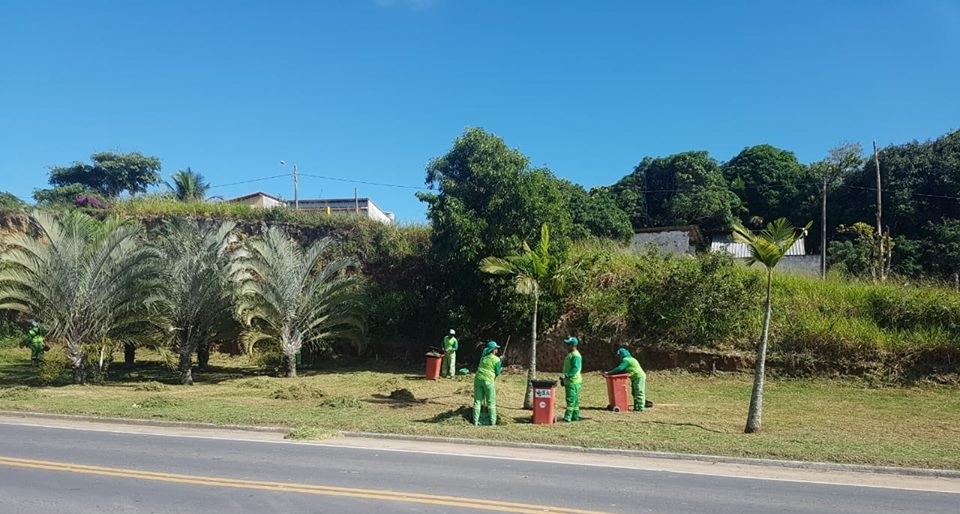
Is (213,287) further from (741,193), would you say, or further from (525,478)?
(741,193)

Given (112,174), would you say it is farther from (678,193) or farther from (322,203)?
(678,193)

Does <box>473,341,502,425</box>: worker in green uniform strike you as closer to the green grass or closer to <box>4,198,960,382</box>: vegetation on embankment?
the green grass

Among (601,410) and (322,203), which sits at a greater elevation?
(322,203)

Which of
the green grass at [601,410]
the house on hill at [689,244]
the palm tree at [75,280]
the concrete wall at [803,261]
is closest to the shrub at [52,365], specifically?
the palm tree at [75,280]

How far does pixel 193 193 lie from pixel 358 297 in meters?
25.6

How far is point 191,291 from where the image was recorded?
20.8 m

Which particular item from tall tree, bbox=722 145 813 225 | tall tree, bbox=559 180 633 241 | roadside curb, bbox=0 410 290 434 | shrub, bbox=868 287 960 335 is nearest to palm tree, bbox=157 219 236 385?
roadside curb, bbox=0 410 290 434

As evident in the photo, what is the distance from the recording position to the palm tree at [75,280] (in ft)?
64.1

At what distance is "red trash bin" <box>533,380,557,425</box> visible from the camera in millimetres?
13164

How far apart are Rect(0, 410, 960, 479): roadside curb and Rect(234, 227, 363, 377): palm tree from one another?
24.5ft

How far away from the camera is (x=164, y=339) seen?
2105 centimetres

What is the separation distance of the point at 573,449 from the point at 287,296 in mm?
13610

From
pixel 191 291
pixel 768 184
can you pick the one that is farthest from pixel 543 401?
pixel 768 184

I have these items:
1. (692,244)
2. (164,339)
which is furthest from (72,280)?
(692,244)
